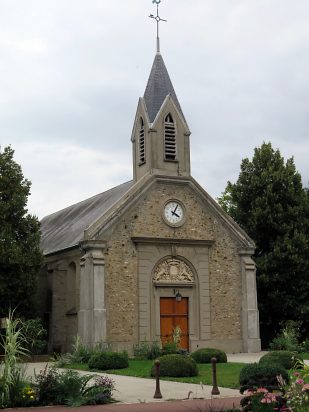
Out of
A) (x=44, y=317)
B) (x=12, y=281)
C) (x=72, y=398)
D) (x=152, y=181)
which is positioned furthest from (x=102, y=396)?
(x=44, y=317)

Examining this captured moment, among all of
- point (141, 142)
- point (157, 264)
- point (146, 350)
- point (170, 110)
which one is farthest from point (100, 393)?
point (170, 110)

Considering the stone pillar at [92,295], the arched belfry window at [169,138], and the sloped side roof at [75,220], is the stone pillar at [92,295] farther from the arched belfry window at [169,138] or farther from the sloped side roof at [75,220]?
the arched belfry window at [169,138]

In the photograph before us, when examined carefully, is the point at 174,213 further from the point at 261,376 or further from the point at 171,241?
the point at 261,376

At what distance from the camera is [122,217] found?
30.6 m

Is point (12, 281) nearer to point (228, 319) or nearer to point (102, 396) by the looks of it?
point (228, 319)

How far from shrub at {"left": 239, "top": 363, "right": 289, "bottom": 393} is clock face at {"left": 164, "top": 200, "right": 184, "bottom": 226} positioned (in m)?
17.0

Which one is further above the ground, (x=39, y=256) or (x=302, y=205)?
(x=302, y=205)

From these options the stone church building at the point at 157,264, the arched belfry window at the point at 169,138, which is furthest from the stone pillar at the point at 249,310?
the arched belfry window at the point at 169,138

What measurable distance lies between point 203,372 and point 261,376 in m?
7.58

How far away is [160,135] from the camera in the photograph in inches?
1308

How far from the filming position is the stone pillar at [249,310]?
32.6 meters

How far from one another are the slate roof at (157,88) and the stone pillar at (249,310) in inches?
364

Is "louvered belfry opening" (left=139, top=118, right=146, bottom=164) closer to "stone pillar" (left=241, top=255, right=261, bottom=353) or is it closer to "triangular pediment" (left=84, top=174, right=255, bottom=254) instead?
"triangular pediment" (left=84, top=174, right=255, bottom=254)

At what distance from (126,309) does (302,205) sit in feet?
45.8
